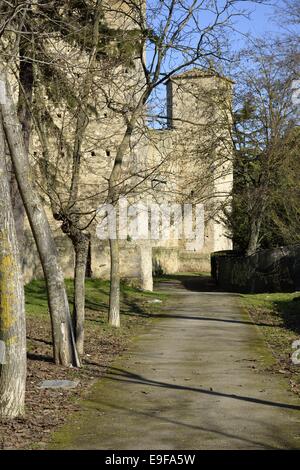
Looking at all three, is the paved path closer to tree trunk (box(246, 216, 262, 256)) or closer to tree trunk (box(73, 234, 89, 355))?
tree trunk (box(73, 234, 89, 355))

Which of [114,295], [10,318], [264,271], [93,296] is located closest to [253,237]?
[264,271]

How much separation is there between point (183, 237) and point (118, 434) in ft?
110

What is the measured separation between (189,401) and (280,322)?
957cm

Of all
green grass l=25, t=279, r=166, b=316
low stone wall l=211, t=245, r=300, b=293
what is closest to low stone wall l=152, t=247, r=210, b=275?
low stone wall l=211, t=245, r=300, b=293

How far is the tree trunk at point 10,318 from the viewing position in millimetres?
7797

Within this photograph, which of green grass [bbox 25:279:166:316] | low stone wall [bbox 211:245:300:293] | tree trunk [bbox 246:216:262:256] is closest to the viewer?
green grass [bbox 25:279:166:316]

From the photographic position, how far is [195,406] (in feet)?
28.2

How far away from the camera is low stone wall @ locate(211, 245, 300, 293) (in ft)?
90.9

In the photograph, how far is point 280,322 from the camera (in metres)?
18.0

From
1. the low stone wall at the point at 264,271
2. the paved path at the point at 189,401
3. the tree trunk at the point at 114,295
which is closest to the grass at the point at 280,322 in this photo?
the paved path at the point at 189,401

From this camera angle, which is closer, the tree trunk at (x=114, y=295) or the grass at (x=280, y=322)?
the grass at (x=280, y=322)

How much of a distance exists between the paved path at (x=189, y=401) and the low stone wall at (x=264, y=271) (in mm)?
13001

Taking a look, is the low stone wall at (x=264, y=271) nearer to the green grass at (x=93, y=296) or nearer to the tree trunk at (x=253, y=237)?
the tree trunk at (x=253, y=237)

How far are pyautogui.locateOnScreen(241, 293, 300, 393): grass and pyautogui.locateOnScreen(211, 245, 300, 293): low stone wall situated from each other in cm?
233
